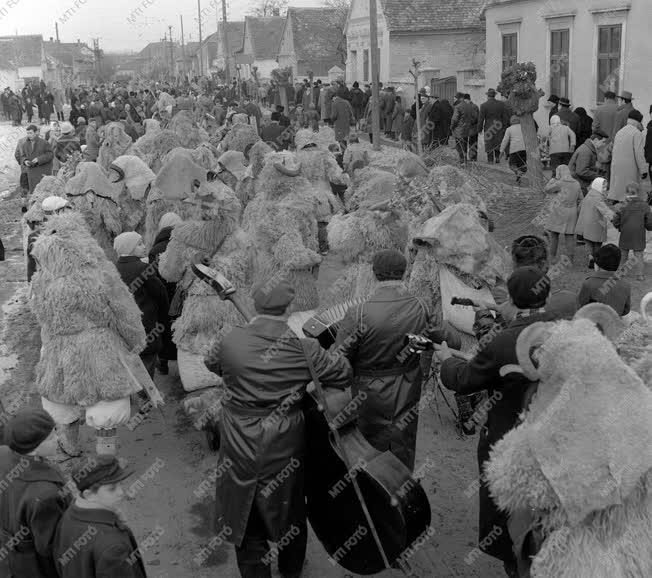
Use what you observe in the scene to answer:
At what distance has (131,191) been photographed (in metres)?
9.81

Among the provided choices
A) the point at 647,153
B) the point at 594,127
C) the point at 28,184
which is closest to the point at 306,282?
the point at 647,153

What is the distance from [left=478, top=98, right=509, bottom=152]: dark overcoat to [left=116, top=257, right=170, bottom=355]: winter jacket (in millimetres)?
11787

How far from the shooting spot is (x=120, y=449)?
21.1ft

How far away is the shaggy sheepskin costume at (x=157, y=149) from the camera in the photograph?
1158cm

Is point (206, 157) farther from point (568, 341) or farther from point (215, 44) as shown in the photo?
point (215, 44)

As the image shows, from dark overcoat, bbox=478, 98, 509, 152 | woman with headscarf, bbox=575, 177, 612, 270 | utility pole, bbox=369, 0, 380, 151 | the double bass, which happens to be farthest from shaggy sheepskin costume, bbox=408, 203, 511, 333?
dark overcoat, bbox=478, 98, 509, 152

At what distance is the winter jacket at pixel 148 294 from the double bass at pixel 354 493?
2.92 meters

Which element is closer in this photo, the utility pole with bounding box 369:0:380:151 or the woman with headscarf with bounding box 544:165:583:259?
the woman with headscarf with bounding box 544:165:583:259

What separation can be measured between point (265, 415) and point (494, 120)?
47.6ft

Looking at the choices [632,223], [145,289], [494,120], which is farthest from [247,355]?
[494,120]

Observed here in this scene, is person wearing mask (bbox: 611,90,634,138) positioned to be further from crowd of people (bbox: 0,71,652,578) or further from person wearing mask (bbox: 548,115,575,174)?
crowd of people (bbox: 0,71,652,578)

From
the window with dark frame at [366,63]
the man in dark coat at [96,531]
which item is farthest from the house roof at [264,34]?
the man in dark coat at [96,531]

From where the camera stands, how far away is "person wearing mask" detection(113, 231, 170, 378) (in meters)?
6.77

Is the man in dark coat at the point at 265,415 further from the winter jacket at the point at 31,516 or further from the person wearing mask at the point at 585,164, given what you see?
the person wearing mask at the point at 585,164
